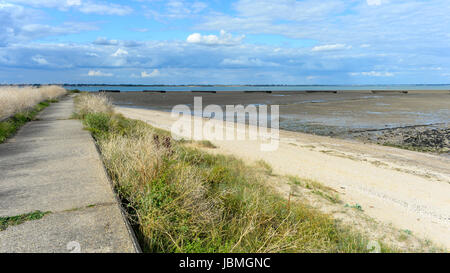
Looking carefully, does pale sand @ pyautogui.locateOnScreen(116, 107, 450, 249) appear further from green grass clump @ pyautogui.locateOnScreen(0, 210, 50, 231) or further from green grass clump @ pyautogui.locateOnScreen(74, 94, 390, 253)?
green grass clump @ pyautogui.locateOnScreen(0, 210, 50, 231)

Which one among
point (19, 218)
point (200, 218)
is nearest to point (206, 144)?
point (200, 218)

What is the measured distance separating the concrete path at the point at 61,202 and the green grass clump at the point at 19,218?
9 centimetres

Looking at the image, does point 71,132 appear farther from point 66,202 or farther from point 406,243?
point 406,243

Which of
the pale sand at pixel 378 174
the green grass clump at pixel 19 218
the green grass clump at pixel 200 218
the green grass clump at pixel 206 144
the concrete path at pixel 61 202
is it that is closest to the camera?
the concrete path at pixel 61 202

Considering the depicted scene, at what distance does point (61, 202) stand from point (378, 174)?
9.15 meters

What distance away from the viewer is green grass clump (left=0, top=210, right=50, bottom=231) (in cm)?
373

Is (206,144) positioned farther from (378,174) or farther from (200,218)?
(200,218)

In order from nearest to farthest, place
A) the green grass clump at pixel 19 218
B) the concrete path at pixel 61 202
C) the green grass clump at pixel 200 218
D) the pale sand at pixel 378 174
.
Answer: the concrete path at pixel 61 202
the green grass clump at pixel 19 218
the green grass clump at pixel 200 218
the pale sand at pixel 378 174

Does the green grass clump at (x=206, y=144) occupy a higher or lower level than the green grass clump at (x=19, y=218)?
lower

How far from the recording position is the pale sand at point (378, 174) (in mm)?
6543

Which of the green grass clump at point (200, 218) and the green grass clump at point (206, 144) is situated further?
the green grass clump at point (206, 144)

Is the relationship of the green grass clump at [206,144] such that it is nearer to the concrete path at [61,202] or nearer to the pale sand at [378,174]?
the pale sand at [378,174]

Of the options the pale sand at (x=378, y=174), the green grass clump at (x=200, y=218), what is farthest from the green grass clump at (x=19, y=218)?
the pale sand at (x=378, y=174)

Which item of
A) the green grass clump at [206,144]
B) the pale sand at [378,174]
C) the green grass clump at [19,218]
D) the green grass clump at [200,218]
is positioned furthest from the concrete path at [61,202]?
the green grass clump at [206,144]
